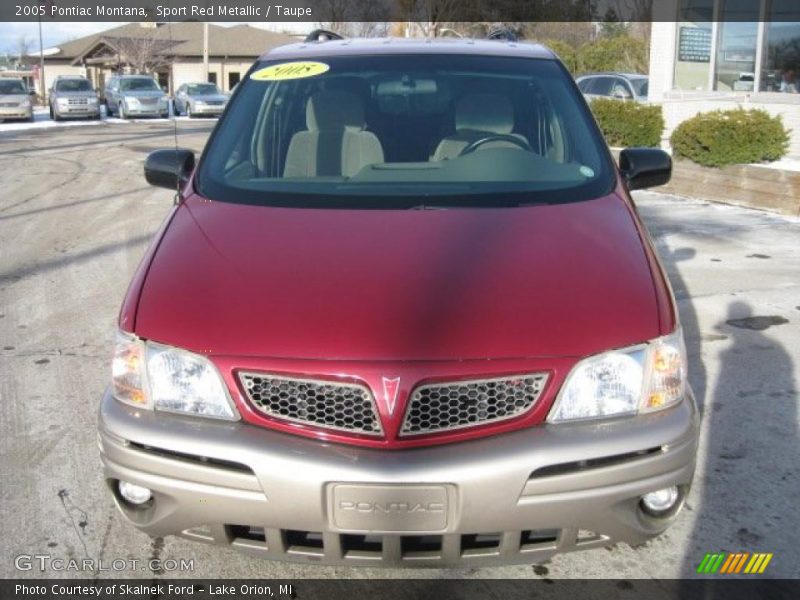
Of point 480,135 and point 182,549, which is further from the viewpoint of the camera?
point 480,135

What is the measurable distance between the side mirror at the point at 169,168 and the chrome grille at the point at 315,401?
5.60ft

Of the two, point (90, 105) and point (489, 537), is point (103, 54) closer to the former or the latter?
point (90, 105)

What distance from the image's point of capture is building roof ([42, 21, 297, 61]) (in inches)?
2162

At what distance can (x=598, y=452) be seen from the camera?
2521 mm

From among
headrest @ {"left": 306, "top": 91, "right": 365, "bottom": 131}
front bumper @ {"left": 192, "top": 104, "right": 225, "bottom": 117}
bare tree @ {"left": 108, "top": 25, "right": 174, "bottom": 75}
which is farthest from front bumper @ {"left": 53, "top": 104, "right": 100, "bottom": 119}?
headrest @ {"left": 306, "top": 91, "right": 365, "bottom": 131}

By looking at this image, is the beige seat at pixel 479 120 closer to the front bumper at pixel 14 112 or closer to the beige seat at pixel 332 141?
the beige seat at pixel 332 141

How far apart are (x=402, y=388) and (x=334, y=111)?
6.39 ft

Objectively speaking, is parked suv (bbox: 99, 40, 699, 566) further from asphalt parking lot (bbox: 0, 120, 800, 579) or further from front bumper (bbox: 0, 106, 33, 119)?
front bumper (bbox: 0, 106, 33, 119)

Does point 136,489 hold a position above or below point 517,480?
below

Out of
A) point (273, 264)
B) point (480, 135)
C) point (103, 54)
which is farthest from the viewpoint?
point (103, 54)

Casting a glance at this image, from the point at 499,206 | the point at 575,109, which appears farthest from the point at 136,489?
the point at 575,109

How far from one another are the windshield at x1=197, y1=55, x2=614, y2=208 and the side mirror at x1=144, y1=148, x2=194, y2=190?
0.84ft

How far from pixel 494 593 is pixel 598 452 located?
0.78 meters

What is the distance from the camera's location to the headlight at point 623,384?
260cm
